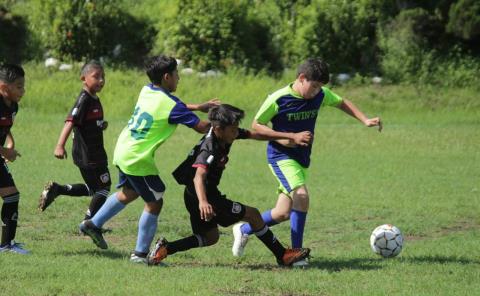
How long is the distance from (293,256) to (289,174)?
749 millimetres

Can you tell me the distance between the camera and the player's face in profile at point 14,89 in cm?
754

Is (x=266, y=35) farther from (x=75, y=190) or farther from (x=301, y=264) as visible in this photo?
(x=301, y=264)

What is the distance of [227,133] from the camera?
276 inches

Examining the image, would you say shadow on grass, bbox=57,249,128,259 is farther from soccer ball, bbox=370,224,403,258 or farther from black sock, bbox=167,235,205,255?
soccer ball, bbox=370,224,403,258

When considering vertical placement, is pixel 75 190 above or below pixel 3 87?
below

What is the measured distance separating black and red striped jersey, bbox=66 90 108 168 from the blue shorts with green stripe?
188cm

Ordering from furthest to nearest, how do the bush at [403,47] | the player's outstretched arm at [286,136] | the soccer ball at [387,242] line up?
the bush at [403,47] → the soccer ball at [387,242] → the player's outstretched arm at [286,136]

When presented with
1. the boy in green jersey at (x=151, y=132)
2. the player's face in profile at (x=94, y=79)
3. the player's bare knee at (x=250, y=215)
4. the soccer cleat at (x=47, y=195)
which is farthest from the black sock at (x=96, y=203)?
the player's bare knee at (x=250, y=215)

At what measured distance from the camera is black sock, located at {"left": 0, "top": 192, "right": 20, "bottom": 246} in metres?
7.60

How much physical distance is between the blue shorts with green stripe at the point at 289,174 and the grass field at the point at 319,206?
68 cm

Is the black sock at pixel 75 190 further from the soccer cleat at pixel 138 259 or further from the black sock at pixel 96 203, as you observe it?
the soccer cleat at pixel 138 259

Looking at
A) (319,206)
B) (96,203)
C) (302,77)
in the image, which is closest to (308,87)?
(302,77)

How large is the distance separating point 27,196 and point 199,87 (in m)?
10.3

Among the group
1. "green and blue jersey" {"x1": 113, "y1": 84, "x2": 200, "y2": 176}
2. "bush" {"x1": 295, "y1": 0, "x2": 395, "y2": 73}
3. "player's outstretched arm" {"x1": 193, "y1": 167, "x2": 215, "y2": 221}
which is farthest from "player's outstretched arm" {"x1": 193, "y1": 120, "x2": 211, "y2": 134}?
"bush" {"x1": 295, "y1": 0, "x2": 395, "y2": 73}
